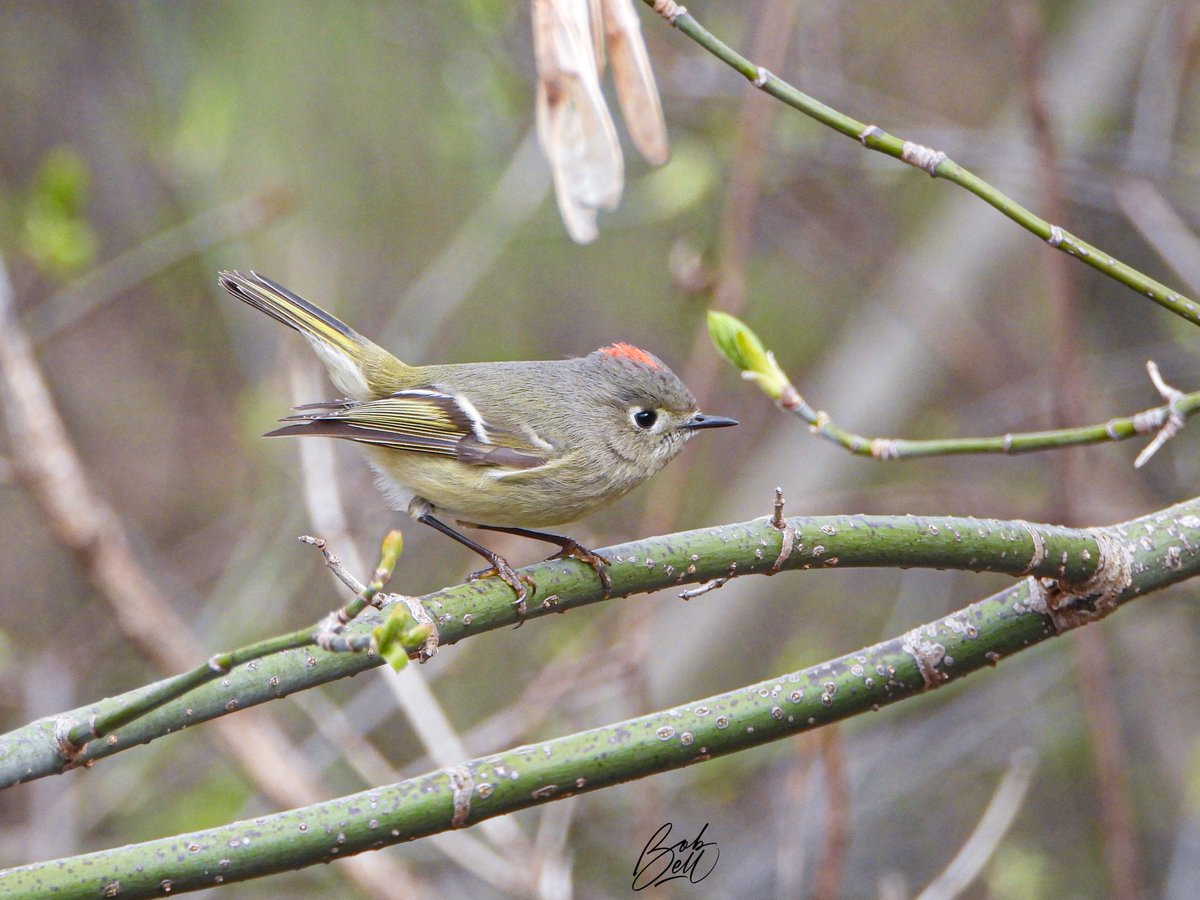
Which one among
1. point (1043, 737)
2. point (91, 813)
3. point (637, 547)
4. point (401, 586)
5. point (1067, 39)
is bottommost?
point (637, 547)

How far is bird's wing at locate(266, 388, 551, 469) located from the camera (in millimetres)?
3004

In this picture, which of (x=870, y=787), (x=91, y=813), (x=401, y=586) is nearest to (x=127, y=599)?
(x=91, y=813)

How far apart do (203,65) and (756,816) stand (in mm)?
4420

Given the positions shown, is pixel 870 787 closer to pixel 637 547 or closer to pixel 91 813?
pixel 91 813

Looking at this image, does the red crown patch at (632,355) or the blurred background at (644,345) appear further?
the blurred background at (644,345)

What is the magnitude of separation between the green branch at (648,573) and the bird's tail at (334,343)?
156 cm

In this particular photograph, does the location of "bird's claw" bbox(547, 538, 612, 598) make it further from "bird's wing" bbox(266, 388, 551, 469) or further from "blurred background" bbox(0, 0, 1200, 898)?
"blurred background" bbox(0, 0, 1200, 898)

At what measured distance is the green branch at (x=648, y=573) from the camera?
68.1 inches

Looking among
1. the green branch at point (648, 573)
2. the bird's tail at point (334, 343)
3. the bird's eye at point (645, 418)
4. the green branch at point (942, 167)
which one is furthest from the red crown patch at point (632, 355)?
the green branch at point (942, 167)

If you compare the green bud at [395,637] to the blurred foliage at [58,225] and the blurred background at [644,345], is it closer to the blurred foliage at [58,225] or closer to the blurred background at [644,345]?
the blurred background at [644,345]

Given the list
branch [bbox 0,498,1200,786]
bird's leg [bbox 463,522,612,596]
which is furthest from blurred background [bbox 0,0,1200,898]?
branch [bbox 0,498,1200,786]

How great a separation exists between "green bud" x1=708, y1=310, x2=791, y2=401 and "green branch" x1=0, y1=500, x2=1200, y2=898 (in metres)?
0.35

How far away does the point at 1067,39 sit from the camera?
541cm

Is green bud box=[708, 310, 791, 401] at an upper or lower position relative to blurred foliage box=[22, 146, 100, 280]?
lower
